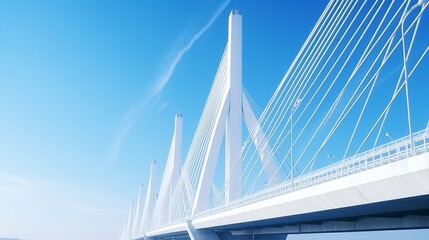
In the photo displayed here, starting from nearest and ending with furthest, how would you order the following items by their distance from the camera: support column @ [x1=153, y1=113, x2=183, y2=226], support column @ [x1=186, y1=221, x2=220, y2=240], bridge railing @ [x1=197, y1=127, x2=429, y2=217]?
bridge railing @ [x1=197, y1=127, x2=429, y2=217], support column @ [x1=186, y1=221, x2=220, y2=240], support column @ [x1=153, y1=113, x2=183, y2=226]

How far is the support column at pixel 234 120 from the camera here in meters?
21.0

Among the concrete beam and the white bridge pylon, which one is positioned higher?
the white bridge pylon

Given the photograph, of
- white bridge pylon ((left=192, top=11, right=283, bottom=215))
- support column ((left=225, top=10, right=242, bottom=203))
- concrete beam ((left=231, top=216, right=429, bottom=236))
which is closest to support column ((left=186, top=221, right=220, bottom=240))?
white bridge pylon ((left=192, top=11, right=283, bottom=215))

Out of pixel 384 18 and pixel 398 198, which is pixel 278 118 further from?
pixel 398 198

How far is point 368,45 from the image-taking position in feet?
36.0

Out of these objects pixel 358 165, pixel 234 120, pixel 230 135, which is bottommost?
pixel 358 165

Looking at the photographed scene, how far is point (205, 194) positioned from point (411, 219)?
11.4m

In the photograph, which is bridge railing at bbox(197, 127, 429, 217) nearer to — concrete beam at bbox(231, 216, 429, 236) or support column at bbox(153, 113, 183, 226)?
concrete beam at bbox(231, 216, 429, 236)

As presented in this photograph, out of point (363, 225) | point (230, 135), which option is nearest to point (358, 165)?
point (363, 225)

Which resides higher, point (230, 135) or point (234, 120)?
point (234, 120)

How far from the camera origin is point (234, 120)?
22.2 meters

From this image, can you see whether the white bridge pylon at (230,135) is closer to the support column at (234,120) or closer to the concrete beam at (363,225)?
the support column at (234,120)

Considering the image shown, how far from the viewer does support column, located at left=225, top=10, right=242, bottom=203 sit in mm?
21016

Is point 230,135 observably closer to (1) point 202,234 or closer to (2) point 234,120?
(2) point 234,120
